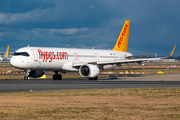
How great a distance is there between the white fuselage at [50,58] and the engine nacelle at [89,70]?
2173 mm

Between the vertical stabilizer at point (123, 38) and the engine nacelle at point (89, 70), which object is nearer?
the engine nacelle at point (89, 70)

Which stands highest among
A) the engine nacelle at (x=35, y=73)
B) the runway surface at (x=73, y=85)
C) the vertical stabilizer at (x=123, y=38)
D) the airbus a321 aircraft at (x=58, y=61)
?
the vertical stabilizer at (x=123, y=38)

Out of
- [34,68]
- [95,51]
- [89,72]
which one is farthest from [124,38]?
[34,68]

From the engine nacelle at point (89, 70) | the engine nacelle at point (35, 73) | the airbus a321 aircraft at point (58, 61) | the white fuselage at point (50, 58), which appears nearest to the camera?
the white fuselage at point (50, 58)

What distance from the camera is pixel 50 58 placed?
4362 cm

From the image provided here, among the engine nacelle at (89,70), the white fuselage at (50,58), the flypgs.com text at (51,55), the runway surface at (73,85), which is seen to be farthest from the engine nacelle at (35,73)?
the runway surface at (73,85)

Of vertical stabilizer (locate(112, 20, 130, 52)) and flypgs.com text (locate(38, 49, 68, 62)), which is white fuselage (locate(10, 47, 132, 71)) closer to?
flypgs.com text (locate(38, 49, 68, 62))

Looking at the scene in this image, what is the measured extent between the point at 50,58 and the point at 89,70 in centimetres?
574

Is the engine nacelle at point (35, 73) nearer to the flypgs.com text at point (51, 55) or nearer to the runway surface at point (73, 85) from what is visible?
the flypgs.com text at point (51, 55)

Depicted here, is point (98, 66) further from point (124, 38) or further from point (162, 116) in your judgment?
point (162, 116)

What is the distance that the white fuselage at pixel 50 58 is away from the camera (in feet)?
135

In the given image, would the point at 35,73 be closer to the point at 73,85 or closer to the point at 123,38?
the point at 73,85

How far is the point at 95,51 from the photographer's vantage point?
2100 inches

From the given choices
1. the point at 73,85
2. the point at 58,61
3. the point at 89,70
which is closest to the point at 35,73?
the point at 58,61
